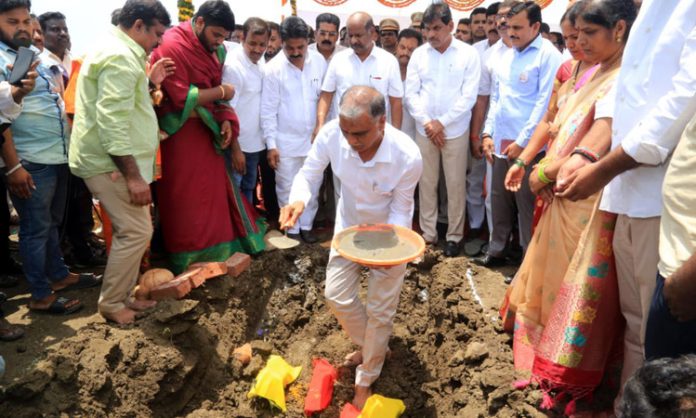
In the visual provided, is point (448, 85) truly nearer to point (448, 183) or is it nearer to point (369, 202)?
point (448, 183)

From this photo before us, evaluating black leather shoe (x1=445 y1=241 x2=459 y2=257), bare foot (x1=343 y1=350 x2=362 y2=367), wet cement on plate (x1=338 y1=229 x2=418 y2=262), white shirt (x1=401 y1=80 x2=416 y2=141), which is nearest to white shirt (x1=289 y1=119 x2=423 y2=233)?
wet cement on plate (x1=338 y1=229 x2=418 y2=262)

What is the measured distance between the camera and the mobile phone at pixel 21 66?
315 centimetres

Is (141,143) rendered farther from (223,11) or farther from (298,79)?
(298,79)

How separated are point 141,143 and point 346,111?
153cm

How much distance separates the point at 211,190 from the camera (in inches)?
172

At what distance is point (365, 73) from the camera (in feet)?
16.8

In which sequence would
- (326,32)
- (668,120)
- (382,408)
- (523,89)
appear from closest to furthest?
1. (668,120)
2. (382,408)
3. (523,89)
4. (326,32)

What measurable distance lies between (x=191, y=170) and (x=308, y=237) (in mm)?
1573

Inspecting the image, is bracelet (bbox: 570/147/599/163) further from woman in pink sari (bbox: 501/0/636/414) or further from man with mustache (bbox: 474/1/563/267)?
man with mustache (bbox: 474/1/563/267)

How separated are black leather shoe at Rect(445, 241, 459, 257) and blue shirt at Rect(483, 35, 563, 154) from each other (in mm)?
1022

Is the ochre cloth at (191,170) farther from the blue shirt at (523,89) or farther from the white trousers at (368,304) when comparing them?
the blue shirt at (523,89)

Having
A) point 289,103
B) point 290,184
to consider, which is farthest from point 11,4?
point 290,184

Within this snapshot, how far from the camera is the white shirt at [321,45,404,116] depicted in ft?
16.8

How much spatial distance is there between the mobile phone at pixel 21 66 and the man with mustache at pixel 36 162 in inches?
8.3
